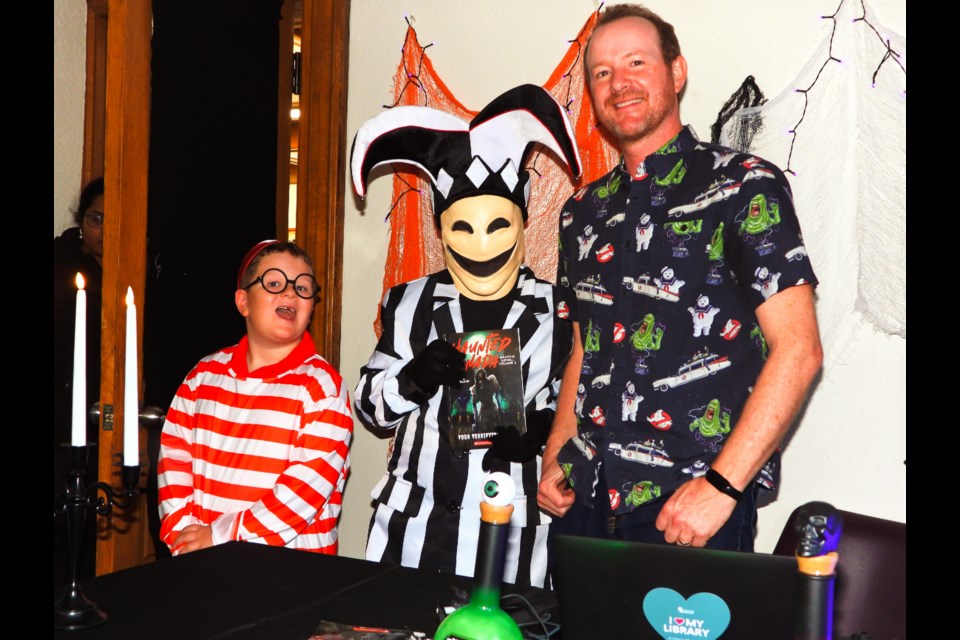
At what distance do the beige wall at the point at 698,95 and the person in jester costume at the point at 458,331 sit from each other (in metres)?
0.57

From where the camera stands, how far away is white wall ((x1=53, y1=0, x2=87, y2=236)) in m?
4.14

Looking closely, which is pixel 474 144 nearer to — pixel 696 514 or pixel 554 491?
pixel 554 491

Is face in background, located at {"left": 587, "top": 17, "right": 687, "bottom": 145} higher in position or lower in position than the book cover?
higher

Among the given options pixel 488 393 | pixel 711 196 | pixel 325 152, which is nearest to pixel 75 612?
pixel 488 393

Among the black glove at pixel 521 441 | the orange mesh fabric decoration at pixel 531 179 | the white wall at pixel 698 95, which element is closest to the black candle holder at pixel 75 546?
the black glove at pixel 521 441

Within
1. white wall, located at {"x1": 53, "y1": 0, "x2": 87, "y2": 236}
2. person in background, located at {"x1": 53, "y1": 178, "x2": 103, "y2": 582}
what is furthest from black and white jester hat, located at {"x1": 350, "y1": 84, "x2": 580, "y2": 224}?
white wall, located at {"x1": 53, "y1": 0, "x2": 87, "y2": 236}

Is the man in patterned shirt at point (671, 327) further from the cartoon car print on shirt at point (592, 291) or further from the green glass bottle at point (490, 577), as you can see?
the green glass bottle at point (490, 577)

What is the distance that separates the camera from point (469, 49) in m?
3.15

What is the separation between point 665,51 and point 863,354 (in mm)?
1005

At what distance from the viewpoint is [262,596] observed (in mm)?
1526

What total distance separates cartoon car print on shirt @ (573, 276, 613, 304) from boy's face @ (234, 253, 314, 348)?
97 cm

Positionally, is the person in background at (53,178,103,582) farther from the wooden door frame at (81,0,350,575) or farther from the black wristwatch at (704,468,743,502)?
the black wristwatch at (704,468,743,502)

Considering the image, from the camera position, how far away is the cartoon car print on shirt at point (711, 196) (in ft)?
6.24
